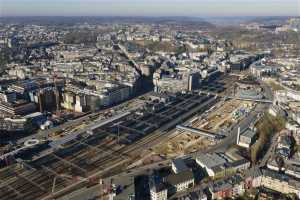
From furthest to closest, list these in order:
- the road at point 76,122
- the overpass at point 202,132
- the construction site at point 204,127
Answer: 1. the road at point 76,122
2. the overpass at point 202,132
3. the construction site at point 204,127

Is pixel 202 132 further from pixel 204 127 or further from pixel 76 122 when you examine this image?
pixel 76 122

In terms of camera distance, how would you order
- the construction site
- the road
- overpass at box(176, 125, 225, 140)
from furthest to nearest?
the road → overpass at box(176, 125, 225, 140) → the construction site

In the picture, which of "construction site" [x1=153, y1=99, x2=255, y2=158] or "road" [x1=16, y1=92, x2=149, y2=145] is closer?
"construction site" [x1=153, y1=99, x2=255, y2=158]

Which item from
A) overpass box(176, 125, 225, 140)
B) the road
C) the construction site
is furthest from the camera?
the road

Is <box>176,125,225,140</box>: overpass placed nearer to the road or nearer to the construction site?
the construction site

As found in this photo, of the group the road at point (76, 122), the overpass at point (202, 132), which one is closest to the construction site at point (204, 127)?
the overpass at point (202, 132)

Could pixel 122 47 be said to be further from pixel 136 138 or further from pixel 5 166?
pixel 5 166

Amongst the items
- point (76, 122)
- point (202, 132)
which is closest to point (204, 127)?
point (202, 132)

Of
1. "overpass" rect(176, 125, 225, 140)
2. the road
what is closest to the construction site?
"overpass" rect(176, 125, 225, 140)

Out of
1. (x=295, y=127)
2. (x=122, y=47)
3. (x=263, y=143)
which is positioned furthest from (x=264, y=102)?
(x=122, y=47)

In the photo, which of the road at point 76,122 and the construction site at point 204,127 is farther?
the road at point 76,122

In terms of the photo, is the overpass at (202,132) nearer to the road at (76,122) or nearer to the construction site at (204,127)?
the construction site at (204,127)

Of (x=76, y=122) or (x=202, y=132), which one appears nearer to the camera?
(x=202, y=132)
